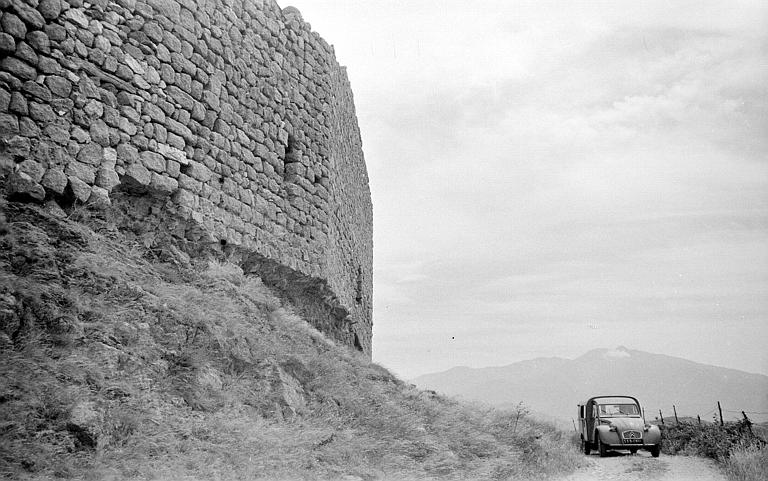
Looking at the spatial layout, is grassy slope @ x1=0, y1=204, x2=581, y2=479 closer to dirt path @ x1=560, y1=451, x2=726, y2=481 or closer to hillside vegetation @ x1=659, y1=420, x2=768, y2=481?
dirt path @ x1=560, y1=451, x2=726, y2=481

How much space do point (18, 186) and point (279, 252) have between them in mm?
4567

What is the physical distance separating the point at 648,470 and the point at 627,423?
306cm

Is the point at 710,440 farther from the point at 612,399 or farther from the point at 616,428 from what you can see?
the point at 616,428

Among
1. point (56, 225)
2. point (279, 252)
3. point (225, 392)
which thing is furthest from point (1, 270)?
point (279, 252)

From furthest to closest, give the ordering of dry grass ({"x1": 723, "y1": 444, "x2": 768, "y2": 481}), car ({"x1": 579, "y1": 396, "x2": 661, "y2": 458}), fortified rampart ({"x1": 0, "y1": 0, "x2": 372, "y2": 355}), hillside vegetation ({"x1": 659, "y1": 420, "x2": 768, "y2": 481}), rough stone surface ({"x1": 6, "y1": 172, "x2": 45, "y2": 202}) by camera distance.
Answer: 1. car ({"x1": 579, "y1": 396, "x2": 661, "y2": 458})
2. hillside vegetation ({"x1": 659, "y1": 420, "x2": 768, "y2": 481})
3. dry grass ({"x1": 723, "y1": 444, "x2": 768, "y2": 481})
4. fortified rampart ({"x1": 0, "y1": 0, "x2": 372, "y2": 355})
5. rough stone surface ({"x1": 6, "y1": 172, "x2": 45, "y2": 202})

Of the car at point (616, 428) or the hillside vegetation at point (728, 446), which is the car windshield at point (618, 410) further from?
the hillside vegetation at point (728, 446)

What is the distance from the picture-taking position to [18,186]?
6.61 metres

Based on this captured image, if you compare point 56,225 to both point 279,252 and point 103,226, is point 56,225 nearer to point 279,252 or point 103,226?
point 103,226

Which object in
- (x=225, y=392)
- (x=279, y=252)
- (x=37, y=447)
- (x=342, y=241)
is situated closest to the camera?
(x=37, y=447)

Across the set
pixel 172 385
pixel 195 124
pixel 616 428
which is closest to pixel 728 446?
pixel 616 428

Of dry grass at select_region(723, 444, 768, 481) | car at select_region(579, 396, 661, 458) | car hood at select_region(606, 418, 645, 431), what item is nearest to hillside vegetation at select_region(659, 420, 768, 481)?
dry grass at select_region(723, 444, 768, 481)

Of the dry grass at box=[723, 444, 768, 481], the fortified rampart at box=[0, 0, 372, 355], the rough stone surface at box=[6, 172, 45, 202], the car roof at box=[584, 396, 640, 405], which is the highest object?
the fortified rampart at box=[0, 0, 372, 355]

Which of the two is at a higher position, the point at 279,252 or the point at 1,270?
the point at 279,252

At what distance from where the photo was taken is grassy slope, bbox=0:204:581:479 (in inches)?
181
